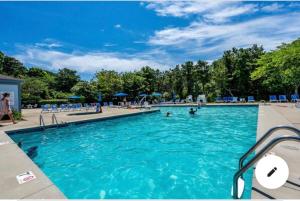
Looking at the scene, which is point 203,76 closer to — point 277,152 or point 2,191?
point 277,152

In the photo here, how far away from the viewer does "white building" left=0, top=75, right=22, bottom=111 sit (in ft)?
44.4

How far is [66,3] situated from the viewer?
877cm

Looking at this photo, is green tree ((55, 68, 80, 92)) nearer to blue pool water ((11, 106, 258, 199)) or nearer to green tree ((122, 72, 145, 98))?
green tree ((122, 72, 145, 98))

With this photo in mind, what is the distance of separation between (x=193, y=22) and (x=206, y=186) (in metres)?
9.94

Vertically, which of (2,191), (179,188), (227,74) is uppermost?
(227,74)

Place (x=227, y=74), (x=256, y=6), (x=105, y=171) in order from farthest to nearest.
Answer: (x=227, y=74) → (x=256, y=6) → (x=105, y=171)

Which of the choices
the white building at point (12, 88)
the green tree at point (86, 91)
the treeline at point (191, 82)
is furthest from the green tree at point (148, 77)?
the white building at point (12, 88)

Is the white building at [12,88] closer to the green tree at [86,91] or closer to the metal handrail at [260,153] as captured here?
the metal handrail at [260,153]

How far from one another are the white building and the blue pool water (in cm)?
578

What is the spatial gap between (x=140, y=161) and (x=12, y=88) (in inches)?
490

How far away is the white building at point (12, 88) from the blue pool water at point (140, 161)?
19.0 ft

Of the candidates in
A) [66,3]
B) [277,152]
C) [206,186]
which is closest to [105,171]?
[206,186]

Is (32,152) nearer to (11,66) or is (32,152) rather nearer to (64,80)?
(64,80)

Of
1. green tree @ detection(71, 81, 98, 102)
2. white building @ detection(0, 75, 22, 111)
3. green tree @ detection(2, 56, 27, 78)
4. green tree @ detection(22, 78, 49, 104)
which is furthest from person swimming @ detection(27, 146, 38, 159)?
green tree @ detection(2, 56, 27, 78)
